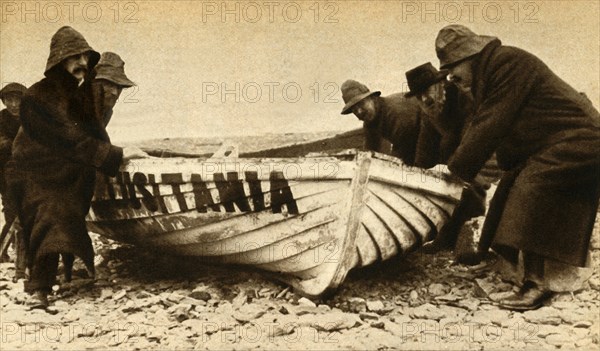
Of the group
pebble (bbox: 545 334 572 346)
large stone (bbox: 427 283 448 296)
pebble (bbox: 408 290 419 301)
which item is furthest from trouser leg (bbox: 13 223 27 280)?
pebble (bbox: 545 334 572 346)

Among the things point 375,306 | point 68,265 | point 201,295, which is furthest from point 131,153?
point 375,306

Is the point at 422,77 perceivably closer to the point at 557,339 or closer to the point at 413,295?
the point at 413,295

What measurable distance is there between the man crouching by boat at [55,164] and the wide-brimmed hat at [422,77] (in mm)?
1454

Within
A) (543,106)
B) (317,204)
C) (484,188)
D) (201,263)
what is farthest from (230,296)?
(543,106)

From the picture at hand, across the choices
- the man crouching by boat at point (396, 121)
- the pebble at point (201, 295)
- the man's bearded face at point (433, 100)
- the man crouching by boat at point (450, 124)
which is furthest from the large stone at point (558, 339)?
the pebble at point (201, 295)

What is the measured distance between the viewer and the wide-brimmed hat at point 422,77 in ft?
9.69

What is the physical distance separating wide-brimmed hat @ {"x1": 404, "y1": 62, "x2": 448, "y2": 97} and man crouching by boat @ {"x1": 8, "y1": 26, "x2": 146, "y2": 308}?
145 centimetres

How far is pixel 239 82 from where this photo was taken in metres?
3.18

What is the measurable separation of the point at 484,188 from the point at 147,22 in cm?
189

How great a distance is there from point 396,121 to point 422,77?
29 centimetres

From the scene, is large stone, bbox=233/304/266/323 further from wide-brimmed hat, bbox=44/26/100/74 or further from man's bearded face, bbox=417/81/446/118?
wide-brimmed hat, bbox=44/26/100/74

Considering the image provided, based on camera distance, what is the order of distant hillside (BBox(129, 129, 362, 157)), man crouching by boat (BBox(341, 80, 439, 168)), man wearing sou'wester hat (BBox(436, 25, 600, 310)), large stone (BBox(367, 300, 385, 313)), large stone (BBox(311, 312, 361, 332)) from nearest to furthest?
1. man wearing sou'wester hat (BBox(436, 25, 600, 310))
2. large stone (BBox(311, 312, 361, 332))
3. large stone (BBox(367, 300, 385, 313))
4. man crouching by boat (BBox(341, 80, 439, 168))
5. distant hillside (BBox(129, 129, 362, 157))

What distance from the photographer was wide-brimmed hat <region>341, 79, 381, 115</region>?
3.08 metres

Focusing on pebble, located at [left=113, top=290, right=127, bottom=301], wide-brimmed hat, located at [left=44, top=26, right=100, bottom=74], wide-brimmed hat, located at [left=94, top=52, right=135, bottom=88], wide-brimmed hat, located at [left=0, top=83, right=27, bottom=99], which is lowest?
pebble, located at [left=113, top=290, right=127, bottom=301]
